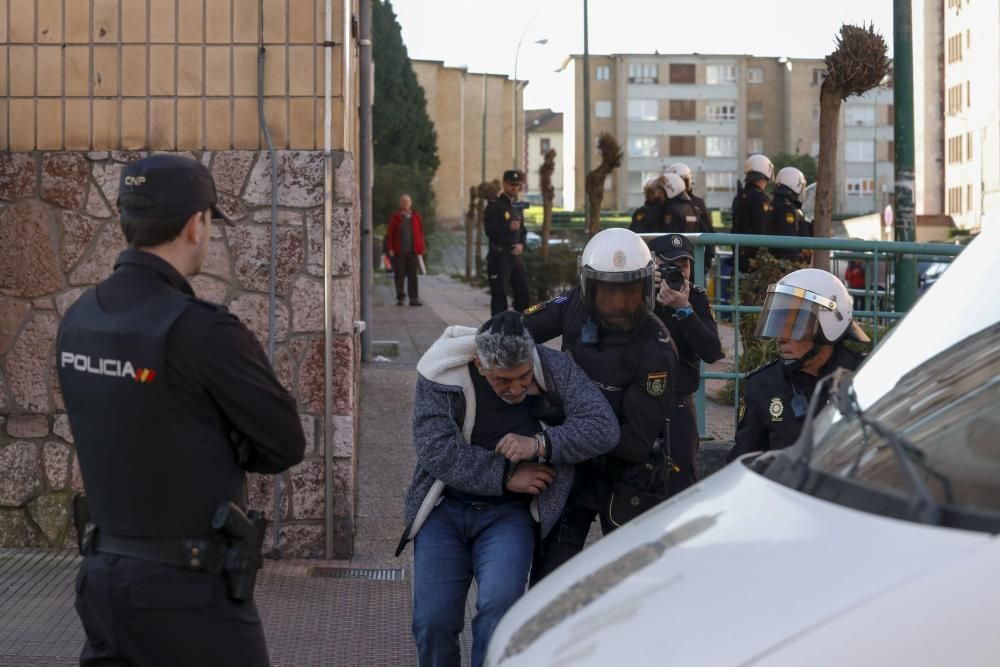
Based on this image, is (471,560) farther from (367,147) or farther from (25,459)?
(367,147)

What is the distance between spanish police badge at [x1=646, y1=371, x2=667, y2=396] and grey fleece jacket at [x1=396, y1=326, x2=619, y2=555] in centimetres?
20

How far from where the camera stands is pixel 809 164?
8819 centimetres

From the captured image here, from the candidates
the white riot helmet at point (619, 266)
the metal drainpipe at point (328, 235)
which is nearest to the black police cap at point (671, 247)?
the white riot helmet at point (619, 266)

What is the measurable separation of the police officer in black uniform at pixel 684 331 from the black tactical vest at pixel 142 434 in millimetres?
2316

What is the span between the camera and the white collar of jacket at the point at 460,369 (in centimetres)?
443

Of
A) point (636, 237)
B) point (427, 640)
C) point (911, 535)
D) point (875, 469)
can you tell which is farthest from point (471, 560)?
point (911, 535)

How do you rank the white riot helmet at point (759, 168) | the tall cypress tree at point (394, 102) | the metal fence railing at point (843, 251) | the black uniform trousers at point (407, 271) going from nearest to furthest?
the metal fence railing at point (843, 251) < the white riot helmet at point (759, 168) < the black uniform trousers at point (407, 271) < the tall cypress tree at point (394, 102)

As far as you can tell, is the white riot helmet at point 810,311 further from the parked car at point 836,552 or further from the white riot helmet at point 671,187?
the white riot helmet at point 671,187

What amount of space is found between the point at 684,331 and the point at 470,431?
127 cm

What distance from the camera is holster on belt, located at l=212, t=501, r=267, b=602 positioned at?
3105 millimetres

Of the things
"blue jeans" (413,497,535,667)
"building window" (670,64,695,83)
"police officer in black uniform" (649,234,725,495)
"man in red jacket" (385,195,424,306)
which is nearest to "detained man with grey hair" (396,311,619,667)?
"blue jeans" (413,497,535,667)

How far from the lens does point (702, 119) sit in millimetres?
115562

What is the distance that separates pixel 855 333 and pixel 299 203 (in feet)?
9.86

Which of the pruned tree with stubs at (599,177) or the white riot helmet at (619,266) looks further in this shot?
the pruned tree with stubs at (599,177)
